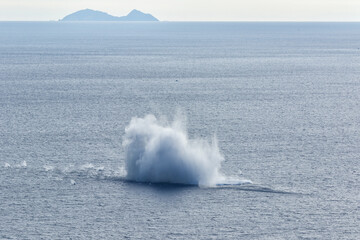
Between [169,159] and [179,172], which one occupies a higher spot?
[169,159]

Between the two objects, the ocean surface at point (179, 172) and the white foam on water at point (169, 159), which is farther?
the white foam on water at point (169, 159)

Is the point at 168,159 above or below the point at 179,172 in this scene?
above

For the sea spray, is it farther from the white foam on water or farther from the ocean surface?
the ocean surface

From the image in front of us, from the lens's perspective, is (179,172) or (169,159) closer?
(179,172)

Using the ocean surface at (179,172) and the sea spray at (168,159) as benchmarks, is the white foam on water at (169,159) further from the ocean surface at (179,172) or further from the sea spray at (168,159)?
the ocean surface at (179,172)

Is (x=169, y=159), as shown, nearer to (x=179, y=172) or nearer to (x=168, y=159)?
→ (x=168, y=159)

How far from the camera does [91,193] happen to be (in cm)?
8081

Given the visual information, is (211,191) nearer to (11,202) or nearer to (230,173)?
(230,173)

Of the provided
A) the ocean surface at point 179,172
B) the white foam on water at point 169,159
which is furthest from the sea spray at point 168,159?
the ocean surface at point 179,172

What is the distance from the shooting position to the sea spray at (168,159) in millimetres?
86812

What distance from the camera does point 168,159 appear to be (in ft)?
289

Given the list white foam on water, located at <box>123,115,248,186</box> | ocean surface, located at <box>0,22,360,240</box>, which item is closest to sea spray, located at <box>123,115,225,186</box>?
white foam on water, located at <box>123,115,248,186</box>

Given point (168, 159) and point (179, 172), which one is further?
point (168, 159)

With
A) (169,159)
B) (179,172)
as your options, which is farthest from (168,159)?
(179,172)
